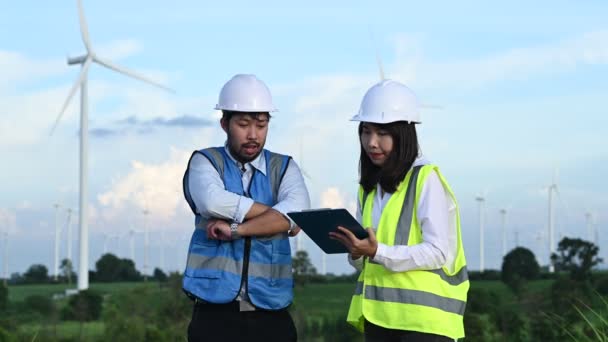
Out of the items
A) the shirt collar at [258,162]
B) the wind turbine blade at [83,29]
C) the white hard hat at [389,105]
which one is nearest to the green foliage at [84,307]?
the wind turbine blade at [83,29]

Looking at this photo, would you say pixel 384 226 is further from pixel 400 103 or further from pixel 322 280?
pixel 322 280

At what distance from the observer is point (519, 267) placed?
10062 centimetres

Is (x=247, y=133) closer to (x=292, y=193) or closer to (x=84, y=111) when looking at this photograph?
(x=292, y=193)

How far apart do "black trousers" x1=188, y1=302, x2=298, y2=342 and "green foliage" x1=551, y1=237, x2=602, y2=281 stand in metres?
81.1

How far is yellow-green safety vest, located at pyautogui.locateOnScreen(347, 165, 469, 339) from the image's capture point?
6.56m

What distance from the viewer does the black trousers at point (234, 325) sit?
7.34 metres

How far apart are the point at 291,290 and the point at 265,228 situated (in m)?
0.60

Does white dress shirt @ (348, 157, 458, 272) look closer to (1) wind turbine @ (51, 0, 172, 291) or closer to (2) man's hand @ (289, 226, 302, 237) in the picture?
(2) man's hand @ (289, 226, 302, 237)

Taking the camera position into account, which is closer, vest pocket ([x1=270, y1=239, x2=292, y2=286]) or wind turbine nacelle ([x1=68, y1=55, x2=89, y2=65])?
vest pocket ([x1=270, y1=239, x2=292, y2=286])

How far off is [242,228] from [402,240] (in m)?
1.22

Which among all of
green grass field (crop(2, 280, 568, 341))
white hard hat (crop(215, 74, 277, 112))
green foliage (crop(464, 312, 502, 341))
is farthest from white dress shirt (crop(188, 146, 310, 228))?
green grass field (crop(2, 280, 568, 341))

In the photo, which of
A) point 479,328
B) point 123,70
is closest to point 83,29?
point 123,70

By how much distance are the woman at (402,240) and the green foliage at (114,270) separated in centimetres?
11310

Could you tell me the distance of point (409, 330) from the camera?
21.6ft
